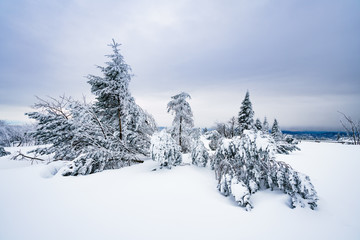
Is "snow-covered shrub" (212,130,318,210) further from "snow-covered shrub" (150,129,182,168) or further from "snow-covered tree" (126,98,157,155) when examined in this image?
"snow-covered tree" (126,98,157,155)

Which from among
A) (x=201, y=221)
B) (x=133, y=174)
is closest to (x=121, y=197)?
(x=133, y=174)

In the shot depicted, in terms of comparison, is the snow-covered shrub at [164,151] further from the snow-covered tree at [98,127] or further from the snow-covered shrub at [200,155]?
the snow-covered tree at [98,127]

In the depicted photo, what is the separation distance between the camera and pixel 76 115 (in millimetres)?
5594

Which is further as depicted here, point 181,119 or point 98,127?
point 181,119

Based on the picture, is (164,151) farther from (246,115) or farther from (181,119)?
(246,115)

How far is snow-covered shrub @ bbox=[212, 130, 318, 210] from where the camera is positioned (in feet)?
8.91

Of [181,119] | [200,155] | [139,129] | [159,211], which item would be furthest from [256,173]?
[181,119]

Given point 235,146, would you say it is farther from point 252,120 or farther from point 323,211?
point 252,120

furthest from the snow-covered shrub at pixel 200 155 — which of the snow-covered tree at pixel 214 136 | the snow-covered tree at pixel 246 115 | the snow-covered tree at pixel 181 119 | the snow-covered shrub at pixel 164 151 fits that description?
the snow-covered tree at pixel 246 115

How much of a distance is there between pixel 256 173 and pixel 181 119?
7.57 metres

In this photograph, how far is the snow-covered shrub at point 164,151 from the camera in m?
4.35

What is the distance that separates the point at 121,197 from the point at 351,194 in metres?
5.35

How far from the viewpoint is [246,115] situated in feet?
66.8

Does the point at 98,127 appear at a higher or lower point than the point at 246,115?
lower
